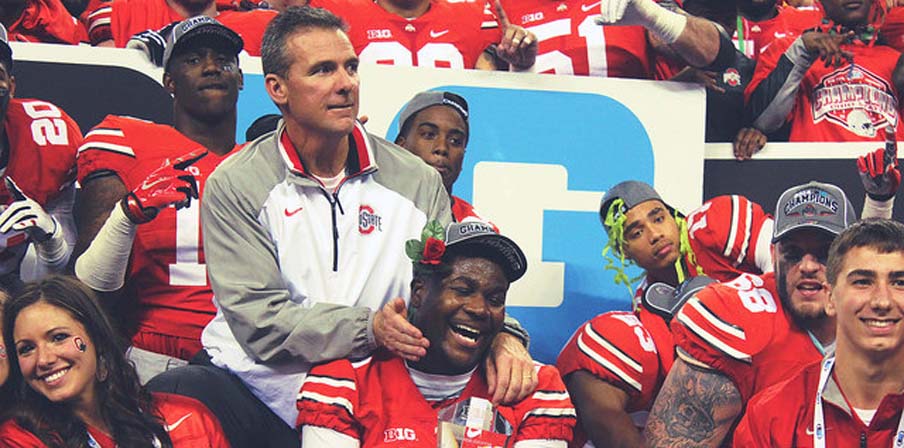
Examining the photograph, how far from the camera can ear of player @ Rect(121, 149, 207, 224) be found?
3525 mm

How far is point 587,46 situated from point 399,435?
7.36 ft

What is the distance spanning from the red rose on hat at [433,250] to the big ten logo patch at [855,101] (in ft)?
7.84

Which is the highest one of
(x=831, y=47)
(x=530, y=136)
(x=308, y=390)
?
(x=831, y=47)

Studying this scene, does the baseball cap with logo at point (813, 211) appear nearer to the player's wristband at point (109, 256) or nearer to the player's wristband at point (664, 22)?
the player's wristband at point (664, 22)

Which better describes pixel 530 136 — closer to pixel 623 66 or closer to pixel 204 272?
pixel 623 66

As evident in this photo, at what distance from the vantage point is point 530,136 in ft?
16.0

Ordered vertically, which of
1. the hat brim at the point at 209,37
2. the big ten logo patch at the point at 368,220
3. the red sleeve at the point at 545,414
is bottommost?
the red sleeve at the point at 545,414

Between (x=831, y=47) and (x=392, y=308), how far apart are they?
7.86ft

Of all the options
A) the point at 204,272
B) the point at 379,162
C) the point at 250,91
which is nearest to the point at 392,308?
the point at 379,162

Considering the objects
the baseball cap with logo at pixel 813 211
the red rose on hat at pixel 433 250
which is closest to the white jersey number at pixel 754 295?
the baseball cap with logo at pixel 813 211

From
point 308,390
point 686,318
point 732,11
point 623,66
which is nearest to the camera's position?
point 308,390

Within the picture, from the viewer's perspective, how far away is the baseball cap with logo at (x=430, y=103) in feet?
14.3

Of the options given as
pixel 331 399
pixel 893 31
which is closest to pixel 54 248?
pixel 331 399

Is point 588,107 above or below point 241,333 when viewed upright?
above
